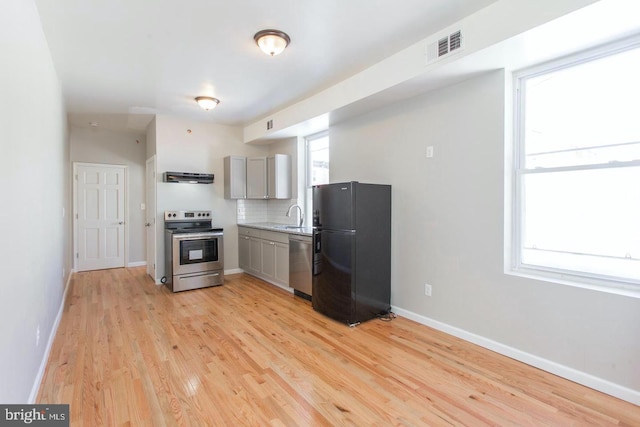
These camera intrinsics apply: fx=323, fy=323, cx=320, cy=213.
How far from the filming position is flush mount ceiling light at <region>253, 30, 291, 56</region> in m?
2.70

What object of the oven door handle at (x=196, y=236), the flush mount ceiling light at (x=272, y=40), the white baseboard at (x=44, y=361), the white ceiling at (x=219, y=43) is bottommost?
the white baseboard at (x=44, y=361)

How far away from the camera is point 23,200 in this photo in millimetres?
2059

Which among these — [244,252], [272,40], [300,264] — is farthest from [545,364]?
[244,252]

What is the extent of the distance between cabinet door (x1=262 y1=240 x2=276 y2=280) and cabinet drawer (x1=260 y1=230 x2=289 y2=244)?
0.07 m

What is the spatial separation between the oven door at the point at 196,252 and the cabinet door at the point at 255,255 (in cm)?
56

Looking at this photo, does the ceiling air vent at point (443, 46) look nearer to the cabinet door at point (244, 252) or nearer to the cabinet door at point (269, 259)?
the cabinet door at point (269, 259)

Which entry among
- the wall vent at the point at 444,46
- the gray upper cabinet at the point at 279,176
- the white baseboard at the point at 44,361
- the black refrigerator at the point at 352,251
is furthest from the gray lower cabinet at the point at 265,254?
the wall vent at the point at 444,46

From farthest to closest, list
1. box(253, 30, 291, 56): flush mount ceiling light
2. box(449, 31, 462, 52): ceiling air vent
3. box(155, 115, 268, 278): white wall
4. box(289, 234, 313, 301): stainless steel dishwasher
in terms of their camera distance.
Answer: box(155, 115, 268, 278): white wall < box(289, 234, 313, 301): stainless steel dishwasher < box(253, 30, 291, 56): flush mount ceiling light < box(449, 31, 462, 52): ceiling air vent

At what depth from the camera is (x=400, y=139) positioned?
12.1 feet

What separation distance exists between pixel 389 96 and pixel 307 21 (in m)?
1.26

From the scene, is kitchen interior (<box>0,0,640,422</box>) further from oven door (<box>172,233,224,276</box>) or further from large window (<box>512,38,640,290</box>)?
large window (<box>512,38,640,290</box>)

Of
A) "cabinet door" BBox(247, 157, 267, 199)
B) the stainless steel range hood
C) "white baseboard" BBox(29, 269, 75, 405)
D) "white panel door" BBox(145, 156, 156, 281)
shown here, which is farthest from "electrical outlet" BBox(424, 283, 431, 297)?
"white panel door" BBox(145, 156, 156, 281)

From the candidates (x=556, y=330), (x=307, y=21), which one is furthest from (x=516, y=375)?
(x=307, y=21)

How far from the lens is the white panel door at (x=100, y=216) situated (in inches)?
244
